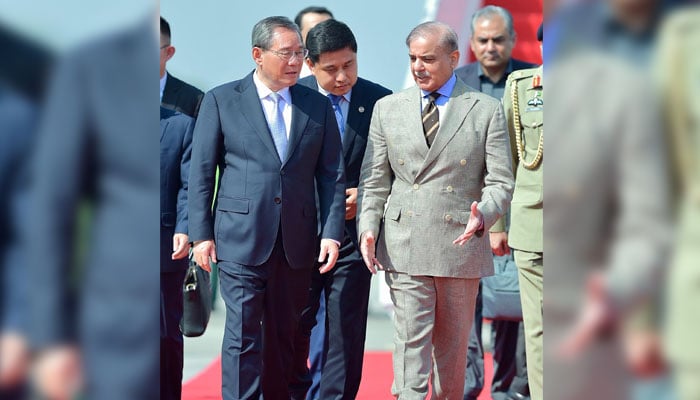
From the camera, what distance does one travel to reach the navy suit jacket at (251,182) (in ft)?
14.8

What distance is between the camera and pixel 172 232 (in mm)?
4938

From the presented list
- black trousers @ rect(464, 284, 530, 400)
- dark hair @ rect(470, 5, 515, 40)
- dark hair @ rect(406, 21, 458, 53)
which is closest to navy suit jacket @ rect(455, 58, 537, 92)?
dark hair @ rect(470, 5, 515, 40)

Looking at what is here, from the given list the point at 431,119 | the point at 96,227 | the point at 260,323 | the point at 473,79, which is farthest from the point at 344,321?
the point at 96,227

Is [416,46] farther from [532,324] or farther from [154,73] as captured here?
[154,73]

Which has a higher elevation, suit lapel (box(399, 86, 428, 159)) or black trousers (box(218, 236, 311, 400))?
suit lapel (box(399, 86, 428, 159))

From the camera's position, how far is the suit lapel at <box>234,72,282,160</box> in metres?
4.53

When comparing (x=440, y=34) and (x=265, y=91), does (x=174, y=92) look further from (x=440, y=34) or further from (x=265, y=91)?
(x=440, y=34)

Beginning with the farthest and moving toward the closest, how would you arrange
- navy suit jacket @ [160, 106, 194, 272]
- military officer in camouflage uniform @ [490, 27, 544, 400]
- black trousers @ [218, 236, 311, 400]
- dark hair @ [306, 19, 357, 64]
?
dark hair @ [306, 19, 357, 64]
navy suit jacket @ [160, 106, 194, 272]
military officer in camouflage uniform @ [490, 27, 544, 400]
black trousers @ [218, 236, 311, 400]

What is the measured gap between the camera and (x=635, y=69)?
164 centimetres

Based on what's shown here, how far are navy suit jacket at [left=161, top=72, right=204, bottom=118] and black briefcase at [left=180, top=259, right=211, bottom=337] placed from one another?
82 centimetres

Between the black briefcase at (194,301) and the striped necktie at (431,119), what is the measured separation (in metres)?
1.16

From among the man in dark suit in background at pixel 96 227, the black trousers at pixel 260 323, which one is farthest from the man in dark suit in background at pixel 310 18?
the man in dark suit in background at pixel 96 227

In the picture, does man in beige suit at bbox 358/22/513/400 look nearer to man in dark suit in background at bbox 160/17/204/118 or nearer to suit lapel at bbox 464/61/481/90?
man in dark suit in background at bbox 160/17/204/118

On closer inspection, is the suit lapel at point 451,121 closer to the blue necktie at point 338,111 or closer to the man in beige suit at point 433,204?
the man in beige suit at point 433,204
